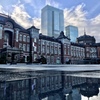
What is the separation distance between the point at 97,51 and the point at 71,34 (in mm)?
68627

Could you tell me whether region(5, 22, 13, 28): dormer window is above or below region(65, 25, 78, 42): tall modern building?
below

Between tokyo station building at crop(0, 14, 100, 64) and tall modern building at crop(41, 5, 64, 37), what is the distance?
188 feet

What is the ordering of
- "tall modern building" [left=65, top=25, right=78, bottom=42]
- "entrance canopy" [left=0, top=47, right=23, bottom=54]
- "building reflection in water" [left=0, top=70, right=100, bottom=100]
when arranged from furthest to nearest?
"tall modern building" [left=65, top=25, right=78, bottom=42]
"entrance canopy" [left=0, top=47, right=23, bottom=54]
"building reflection in water" [left=0, top=70, right=100, bottom=100]

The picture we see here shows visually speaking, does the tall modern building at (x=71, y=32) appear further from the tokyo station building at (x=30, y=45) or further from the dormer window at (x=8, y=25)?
the dormer window at (x=8, y=25)

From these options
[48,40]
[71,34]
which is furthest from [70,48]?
[71,34]

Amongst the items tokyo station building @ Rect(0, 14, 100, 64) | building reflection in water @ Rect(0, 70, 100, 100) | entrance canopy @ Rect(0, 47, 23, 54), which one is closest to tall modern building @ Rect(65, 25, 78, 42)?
tokyo station building @ Rect(0, 14, 100, 64)

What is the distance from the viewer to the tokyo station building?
35.3m

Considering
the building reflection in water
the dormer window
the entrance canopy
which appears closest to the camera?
the building reflection in water

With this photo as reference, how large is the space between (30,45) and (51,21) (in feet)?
281

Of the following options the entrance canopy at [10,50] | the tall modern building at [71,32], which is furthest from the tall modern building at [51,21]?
the entrance canopy at [10,50]

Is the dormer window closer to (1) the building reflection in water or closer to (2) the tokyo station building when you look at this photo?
(2) the tokyo station building

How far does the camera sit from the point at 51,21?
4921 inches

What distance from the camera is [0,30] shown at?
34938mm

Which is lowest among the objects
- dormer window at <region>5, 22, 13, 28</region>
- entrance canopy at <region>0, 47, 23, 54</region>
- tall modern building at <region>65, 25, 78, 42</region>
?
entrance canopy at <region>0, 47, 23, 54</region>
